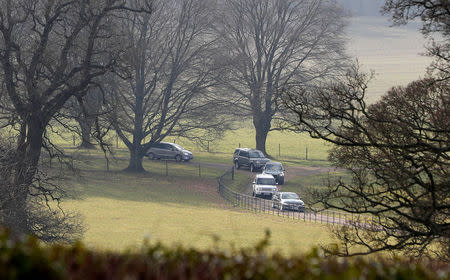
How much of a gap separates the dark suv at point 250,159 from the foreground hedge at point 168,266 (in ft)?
175

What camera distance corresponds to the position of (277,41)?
6619 centimetres

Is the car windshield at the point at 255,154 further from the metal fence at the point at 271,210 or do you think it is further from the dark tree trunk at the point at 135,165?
the metal fence at the point at 271,210

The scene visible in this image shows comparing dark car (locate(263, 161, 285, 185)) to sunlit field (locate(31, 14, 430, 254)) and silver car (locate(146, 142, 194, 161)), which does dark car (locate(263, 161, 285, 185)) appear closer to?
sunlit field (locate(31, 14, 430, 254))

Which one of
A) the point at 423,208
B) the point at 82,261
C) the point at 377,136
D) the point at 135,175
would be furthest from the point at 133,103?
the point at 82,261

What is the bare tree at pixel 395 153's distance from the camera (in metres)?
16.0

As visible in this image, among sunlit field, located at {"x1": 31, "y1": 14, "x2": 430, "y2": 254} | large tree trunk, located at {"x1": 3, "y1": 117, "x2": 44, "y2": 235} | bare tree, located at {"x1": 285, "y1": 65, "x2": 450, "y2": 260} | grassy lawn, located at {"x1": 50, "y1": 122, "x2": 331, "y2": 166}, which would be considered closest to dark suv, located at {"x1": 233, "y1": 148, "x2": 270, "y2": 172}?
sunlit field, located at {"x1": 31, "y1": 14, "x2": 430, "y2": 254}

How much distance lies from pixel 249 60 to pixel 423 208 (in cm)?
4897

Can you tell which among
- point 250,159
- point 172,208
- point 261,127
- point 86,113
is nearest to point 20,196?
point 86,113

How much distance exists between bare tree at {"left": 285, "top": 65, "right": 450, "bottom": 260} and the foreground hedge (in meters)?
10.3

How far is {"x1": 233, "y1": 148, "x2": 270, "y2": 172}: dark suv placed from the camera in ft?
194

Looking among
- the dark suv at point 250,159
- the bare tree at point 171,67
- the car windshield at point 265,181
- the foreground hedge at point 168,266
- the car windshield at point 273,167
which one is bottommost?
the car windshield at point 265,181

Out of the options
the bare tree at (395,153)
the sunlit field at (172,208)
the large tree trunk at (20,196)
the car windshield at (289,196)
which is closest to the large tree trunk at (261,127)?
the sunlit field at (172,208)

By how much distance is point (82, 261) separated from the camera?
187 inches

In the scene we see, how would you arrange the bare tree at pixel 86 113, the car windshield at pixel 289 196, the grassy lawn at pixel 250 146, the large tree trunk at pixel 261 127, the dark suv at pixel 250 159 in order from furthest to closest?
the grassy lawn at pixel 250 146 < the large tree trunk at pixel 261 127 < the dark suv at pixel 250 159 < the car windshield at pixel 289 196 < the bare tree at pixel 86 113
